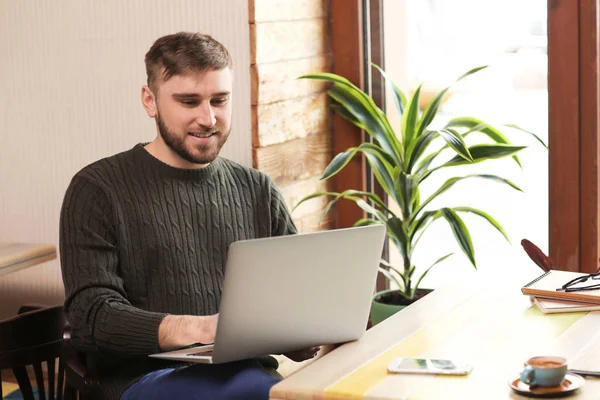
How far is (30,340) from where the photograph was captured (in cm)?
230

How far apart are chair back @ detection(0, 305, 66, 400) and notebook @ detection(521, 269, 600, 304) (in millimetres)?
1128

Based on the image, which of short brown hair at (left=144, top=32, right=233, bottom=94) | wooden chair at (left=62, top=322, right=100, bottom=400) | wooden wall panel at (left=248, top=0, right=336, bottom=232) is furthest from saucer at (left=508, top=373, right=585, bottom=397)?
wooden wall panel at (left=248, top=0, right=336, bottom=232)

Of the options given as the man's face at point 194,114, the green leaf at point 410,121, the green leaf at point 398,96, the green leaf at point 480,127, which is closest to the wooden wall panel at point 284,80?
the green leaf at point 398,96

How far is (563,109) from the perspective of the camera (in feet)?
10.00

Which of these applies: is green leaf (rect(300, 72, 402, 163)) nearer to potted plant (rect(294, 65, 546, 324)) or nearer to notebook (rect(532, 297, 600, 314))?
potted plant (rect(294, 65, 546, 324))

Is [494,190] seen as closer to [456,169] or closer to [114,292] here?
[456,169]

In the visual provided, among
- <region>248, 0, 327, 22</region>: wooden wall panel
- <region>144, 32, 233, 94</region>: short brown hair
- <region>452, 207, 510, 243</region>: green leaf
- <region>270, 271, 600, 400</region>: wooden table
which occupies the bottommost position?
<region>270, 271, 600, 400</region>: wooden table

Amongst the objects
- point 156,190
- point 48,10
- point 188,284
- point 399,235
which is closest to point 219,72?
point 156,190

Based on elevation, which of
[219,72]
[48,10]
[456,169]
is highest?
[48,10]

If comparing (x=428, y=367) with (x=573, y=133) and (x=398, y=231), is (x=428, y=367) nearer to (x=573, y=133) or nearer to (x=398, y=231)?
(x=398, y=231)

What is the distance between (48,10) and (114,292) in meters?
1.49

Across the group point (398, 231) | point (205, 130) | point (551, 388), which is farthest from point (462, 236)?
point (551, 388)

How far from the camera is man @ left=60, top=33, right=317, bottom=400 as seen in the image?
213cm

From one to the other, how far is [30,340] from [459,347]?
1.07 metres
